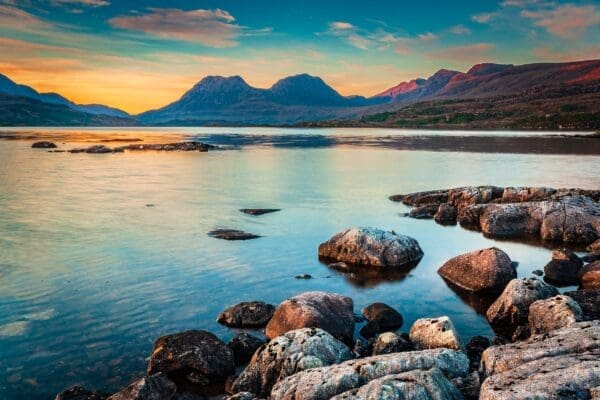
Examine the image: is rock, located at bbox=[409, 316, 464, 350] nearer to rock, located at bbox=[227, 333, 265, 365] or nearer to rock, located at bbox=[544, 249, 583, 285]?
rock, located at bbox=[227, 333, 265, 365]

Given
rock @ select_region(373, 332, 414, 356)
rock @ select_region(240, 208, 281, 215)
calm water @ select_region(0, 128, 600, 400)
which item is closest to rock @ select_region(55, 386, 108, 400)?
calm water @ select_region(0, 128, 600, 400)

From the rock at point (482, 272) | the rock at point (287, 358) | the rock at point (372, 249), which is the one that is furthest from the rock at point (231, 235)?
the rock at point (287, 358)

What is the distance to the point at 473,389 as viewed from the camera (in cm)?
1104

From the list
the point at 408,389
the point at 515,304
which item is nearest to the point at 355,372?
the point at 408,389

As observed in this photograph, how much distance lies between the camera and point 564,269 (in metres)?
22.0

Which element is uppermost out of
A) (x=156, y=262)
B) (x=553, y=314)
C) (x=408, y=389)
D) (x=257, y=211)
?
(x=408, y=389)

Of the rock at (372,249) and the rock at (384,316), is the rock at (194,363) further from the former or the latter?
the rock at (372,249)

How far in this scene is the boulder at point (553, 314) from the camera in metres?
14.9

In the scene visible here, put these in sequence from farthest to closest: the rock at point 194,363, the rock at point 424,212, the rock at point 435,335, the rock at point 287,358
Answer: the rock at point 424,212
the rock at point 435,335
the rock at point 194,363
the rock at point 287,358

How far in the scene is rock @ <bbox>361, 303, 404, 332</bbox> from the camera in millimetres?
16922

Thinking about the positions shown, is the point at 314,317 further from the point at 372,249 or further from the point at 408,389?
the point at 372,249

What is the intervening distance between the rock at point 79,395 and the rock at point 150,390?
53 centimetres

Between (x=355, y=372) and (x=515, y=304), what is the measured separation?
28.3 feet

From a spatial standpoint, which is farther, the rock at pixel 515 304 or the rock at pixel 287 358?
the rock at pixel 515 304
